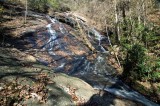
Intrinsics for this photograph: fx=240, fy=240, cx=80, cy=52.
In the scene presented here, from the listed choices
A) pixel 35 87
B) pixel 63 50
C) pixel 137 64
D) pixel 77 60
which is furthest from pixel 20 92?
pixel 63 50

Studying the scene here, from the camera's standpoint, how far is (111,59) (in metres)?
23.3

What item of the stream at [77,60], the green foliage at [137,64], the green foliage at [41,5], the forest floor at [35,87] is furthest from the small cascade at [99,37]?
the forest floor at [35,87]

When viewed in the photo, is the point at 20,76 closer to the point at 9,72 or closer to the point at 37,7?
the point at 9,72

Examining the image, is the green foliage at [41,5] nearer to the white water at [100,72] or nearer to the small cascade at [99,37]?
the small cascade at [99,37]

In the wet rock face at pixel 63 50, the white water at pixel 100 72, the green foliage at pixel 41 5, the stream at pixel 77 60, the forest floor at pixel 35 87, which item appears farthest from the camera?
the green foliage at pixel 41 5

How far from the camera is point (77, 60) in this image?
21266 mm

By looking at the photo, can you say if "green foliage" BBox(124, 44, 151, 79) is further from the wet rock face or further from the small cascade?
the small cascade

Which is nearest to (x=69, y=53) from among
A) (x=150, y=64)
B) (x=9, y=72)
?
(x=150, y=64)

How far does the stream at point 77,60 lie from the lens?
55.2 feet

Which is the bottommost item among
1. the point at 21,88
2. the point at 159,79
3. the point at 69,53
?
the point at 159,79

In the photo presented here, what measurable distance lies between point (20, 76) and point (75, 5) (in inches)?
1293

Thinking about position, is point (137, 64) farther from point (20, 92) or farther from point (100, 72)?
point (20, 92)

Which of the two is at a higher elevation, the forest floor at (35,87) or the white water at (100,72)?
the forest floor at (35,87)

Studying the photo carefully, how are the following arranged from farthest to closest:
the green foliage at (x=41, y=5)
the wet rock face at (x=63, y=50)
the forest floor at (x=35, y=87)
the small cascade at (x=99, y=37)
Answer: the green foliage at (x=41, y=5) < the small cascade at (x=99, y=37) < the wet rock face at (x=63, y=50) < the forest floor at (x=35, y=87)
